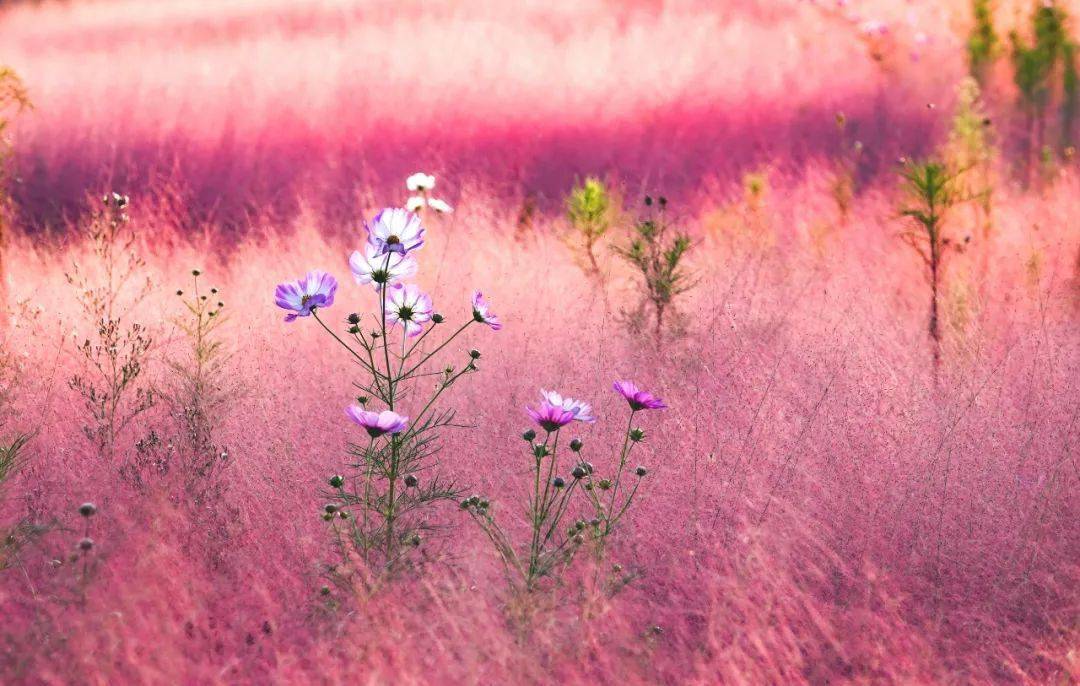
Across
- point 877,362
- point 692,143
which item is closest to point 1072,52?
point 692,143

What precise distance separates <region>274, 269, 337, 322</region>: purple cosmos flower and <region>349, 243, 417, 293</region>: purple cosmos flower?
7 cm

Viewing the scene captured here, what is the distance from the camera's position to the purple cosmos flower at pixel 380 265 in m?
2.21

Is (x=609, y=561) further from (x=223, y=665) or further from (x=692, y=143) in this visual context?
(x=692, y=143)

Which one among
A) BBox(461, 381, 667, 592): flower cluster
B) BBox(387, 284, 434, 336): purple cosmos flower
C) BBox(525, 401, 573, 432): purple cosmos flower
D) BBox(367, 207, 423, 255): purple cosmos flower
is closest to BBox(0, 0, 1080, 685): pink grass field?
BBox(461, 381, 667, 592): flower cluster

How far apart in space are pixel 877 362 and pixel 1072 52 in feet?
22.7

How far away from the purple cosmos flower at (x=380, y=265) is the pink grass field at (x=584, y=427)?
1.97ft

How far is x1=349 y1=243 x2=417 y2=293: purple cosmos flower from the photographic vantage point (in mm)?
2205

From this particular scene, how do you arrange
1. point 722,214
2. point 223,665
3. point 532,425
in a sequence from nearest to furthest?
point 223,665 → point 532,425 → point 722,214

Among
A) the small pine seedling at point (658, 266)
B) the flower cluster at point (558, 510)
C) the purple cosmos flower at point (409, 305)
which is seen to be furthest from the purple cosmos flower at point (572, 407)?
the small pine seedling at point (658, 266)

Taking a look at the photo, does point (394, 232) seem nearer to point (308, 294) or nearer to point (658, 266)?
point (308, 294)

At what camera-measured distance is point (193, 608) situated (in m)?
2.05

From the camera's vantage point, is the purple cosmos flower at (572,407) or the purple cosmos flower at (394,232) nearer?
the purple cosmos flower at (572,407)

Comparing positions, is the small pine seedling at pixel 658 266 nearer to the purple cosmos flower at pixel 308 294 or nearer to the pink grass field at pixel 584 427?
the pink grass field at pixel 584 427

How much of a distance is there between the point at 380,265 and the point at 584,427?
901 mm
